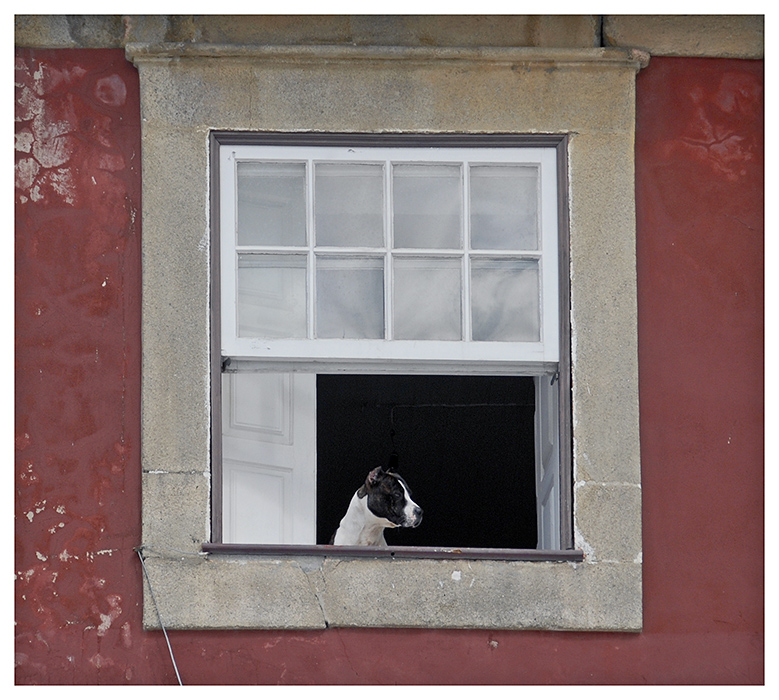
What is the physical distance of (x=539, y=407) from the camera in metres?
5.57

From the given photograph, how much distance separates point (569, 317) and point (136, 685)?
7.18 ft

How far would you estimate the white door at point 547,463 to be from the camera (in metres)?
5.21

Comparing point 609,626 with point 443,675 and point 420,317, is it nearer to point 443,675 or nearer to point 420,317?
point 443,675

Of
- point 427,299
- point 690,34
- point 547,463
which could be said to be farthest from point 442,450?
point 690,34

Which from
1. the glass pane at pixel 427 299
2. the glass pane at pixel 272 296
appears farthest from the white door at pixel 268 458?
the glass pane at pixel 427 299

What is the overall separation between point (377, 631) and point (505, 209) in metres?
1.75

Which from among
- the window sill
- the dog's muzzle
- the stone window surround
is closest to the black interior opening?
the dog's muzzle

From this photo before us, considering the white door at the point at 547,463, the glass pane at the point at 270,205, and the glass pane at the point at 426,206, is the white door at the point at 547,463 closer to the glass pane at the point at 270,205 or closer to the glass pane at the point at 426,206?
the glass pane at the point at 426,206

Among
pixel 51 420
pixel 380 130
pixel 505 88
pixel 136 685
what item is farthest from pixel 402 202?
pixel 136 685

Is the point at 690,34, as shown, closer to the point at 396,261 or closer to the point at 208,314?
the point at 396,261

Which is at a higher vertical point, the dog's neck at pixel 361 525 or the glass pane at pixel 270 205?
the glass pane at pixel 270 205

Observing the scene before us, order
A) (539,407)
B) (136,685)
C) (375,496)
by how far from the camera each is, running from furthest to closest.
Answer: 1. (375,496)
2. (539,407)
3. (136,685)

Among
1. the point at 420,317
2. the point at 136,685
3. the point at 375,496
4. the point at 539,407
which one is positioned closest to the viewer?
the point at 136,685

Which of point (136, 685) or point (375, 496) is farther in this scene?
point (375, 496)
